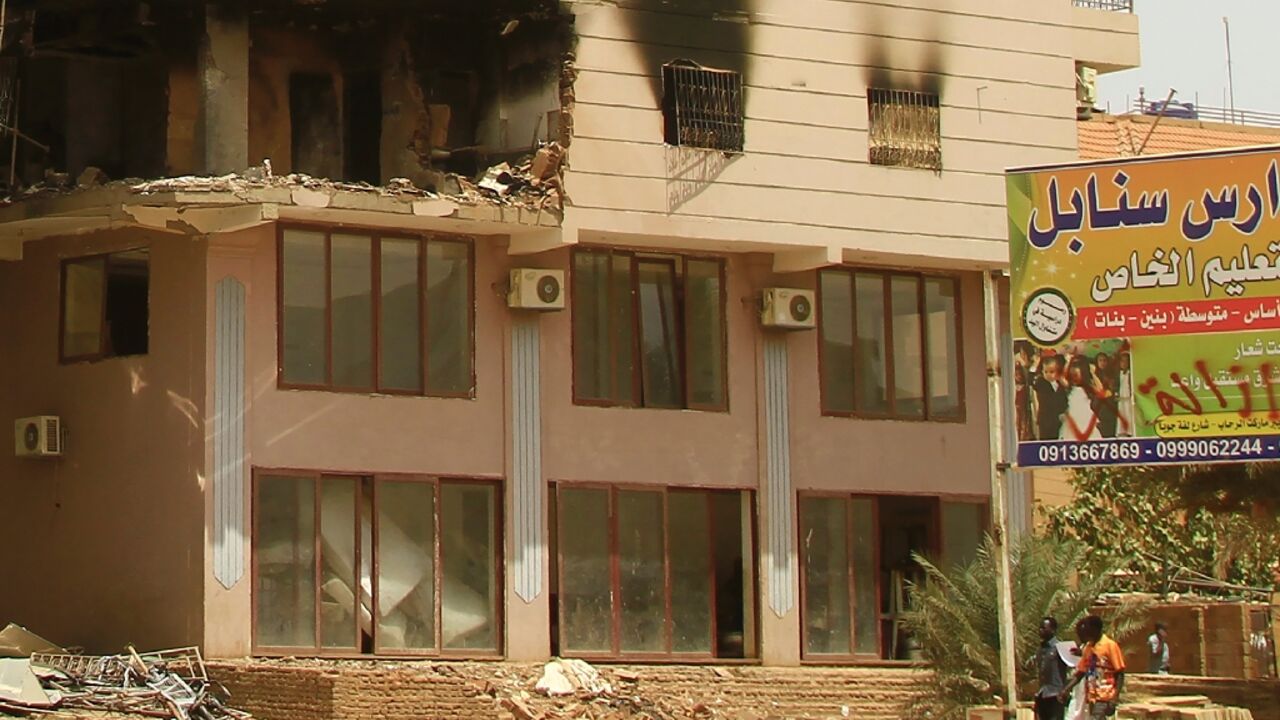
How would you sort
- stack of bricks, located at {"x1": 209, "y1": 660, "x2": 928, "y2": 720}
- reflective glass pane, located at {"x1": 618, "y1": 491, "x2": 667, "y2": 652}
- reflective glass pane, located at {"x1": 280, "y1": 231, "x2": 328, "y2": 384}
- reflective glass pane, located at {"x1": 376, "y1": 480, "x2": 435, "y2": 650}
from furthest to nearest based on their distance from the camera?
1. reflective glass pane, located at {"x1": 618, "y1": 491, "x2": 667, "y2": 652}
2. reflective glass pane, located at {"x1": 376, "y1": 480, "x2": 435, "y2": 650}
3. reflective glass pane, located at {"x1": 280, "y1": 231, "x2": 328, "y2": 384}
4. stack of bricks, located at {"x1": 209, "y1": 660, "x2": 928, "y2": 720}

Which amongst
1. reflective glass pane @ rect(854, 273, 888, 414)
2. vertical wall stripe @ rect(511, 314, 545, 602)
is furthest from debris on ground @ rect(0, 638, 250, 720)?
reflective glass pane @ rect(854, 273, 888, 414)

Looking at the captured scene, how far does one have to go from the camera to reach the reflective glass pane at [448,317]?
28.2m

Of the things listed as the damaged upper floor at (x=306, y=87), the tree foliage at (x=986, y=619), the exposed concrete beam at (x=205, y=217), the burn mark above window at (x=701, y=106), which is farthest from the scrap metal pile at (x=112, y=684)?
the burn mark above window at (x=701, y=106)

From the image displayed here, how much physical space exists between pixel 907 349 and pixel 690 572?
4075 millimetres

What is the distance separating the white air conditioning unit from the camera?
2789cm

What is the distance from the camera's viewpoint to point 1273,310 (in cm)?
2412

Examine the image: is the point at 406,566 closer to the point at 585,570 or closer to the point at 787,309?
the point at 585,570

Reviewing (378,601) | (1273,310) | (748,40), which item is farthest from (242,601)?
(1273,310)

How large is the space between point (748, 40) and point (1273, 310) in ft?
25.5

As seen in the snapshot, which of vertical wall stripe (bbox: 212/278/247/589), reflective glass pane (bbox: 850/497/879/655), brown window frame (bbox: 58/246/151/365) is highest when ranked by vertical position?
brown window frame (bbox: 58/246/151/365)

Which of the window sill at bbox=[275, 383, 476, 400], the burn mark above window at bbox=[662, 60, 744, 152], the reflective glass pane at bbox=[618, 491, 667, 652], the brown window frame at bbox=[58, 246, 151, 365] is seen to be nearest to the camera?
the window sill at bbox=[275, 383, 476, 400]

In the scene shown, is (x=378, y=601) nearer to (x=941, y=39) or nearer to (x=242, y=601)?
(x=242, y=601)

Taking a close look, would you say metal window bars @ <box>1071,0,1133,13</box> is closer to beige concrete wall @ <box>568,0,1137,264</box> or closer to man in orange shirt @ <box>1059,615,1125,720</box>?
beige concrete wall @ <box>568,0,1137,264</box>

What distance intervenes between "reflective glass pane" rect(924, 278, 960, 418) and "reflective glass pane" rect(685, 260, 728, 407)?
2914mm
